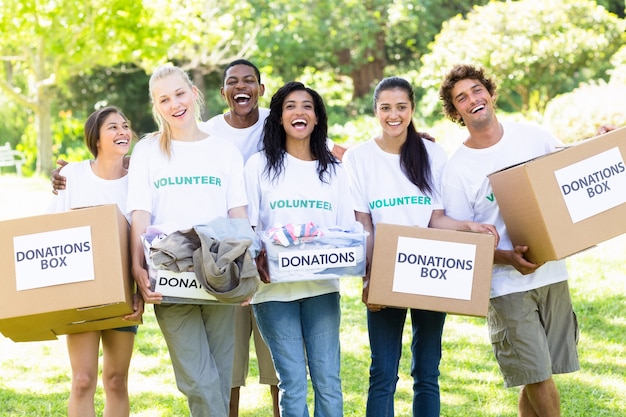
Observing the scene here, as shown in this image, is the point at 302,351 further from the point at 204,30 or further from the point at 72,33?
the point at 204,30

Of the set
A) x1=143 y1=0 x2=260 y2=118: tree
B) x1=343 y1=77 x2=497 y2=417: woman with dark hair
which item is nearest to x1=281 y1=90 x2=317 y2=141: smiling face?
x1=343 y1=77 x2=497 y2=417: woman with dark hair

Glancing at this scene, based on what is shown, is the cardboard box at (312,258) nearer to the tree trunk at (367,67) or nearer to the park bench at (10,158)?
the park bench at (10,158)

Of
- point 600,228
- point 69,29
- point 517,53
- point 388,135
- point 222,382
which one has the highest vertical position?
point 69,29

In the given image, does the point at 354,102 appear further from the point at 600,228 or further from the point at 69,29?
the point at 600,228

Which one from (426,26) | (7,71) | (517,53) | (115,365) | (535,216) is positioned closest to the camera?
(535,216)

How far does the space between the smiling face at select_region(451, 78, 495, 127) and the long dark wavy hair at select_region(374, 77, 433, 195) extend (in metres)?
0.20

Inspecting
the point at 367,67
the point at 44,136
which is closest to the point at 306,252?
the point at 44,136

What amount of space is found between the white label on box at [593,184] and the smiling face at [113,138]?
1.76 m

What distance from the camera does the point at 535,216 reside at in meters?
3.34

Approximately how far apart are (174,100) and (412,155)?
0.99 m

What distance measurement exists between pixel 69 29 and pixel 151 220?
12621mm

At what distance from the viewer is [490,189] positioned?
359 cm

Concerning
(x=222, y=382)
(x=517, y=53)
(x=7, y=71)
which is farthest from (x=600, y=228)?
(x=7, y=71)

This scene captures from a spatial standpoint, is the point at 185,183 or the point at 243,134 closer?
the point at 185,183
